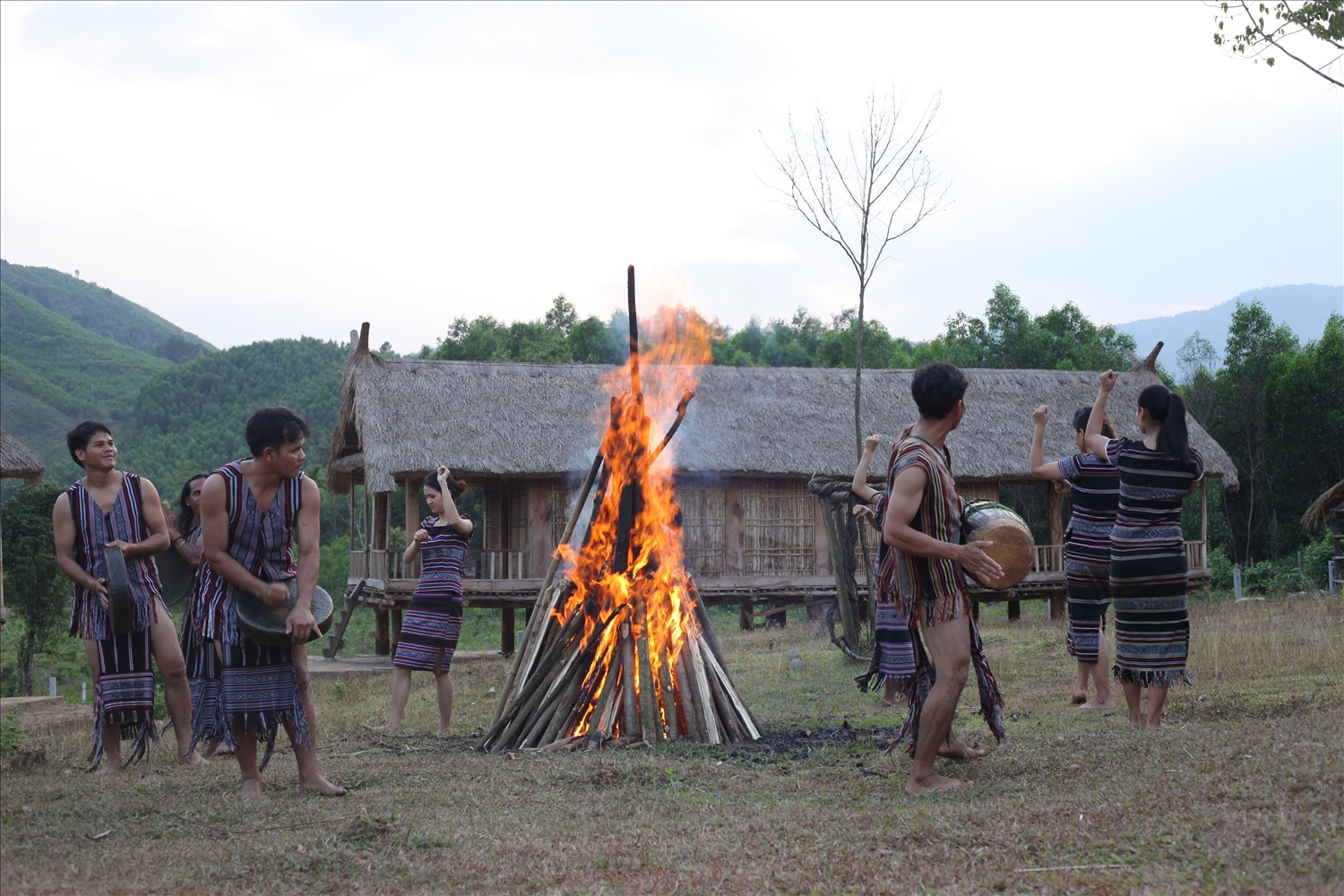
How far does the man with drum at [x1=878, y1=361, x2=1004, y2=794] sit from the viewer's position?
4.50 meters

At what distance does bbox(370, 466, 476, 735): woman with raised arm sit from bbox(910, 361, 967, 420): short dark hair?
11.6 feet

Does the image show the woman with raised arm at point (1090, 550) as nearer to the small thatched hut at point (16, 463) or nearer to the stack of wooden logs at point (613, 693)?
the stack of wooden logs at point (613, 693)

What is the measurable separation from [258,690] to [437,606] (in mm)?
2588

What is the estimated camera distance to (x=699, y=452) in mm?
17906

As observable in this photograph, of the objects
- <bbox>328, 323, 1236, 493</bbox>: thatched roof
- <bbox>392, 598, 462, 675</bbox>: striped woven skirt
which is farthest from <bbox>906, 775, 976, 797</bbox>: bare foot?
<bbox>328, 323, 1236, 493</bbox>: thatched roof

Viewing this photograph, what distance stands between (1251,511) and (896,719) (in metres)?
24.2

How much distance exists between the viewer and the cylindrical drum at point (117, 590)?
223 inches

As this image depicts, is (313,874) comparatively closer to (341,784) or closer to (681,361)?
(341,784)

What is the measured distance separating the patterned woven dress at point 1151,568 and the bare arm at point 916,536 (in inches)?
72.0

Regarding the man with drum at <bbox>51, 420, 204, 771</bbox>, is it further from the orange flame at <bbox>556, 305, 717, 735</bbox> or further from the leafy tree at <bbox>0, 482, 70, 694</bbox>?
the leafy tree at <bbox>0, 482, 70, 694</bbox>

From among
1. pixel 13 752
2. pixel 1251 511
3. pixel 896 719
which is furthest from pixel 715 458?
pixel 1251 511

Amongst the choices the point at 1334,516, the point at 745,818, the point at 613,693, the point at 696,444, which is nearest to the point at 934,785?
the point at 745,818

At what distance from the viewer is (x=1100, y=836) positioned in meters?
3.66

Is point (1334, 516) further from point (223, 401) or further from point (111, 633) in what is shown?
point (223, 401)
